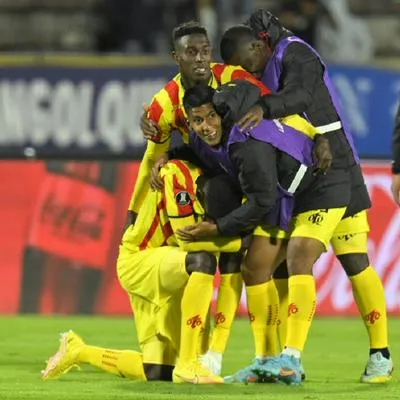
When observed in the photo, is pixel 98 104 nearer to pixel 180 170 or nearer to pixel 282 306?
pixel 282 306

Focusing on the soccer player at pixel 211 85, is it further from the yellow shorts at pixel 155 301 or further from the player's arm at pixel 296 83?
the yellow shorts at pixel 155 301

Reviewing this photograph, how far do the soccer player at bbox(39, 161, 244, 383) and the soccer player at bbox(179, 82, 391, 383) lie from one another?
0.16 m

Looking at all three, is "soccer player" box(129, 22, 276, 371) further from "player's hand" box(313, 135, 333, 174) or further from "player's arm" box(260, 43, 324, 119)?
"player's hand" box(313, 135, 333, 174)

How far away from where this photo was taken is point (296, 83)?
9.02 m

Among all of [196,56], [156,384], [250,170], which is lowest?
[156,384]

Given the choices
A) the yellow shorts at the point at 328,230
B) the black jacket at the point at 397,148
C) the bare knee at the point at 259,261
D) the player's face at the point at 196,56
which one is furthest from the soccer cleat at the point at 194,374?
the black jacket at the point at 397,148

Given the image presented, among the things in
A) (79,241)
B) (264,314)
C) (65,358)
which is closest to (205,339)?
(264,314)

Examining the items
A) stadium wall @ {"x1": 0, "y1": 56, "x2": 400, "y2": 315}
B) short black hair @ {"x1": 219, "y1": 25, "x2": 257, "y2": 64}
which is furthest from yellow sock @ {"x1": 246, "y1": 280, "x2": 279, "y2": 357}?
stadium wall @ {"x1": 0, "y1": 56, "x2": 400, "y2": 315}

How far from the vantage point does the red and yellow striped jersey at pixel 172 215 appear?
9.06 meters

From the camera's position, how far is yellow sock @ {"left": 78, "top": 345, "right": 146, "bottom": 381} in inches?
370

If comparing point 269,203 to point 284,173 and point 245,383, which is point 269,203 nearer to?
point 284,173

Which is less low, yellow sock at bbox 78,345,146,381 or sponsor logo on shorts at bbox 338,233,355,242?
sponsor logo on shorts at bbox 338,233,355,242

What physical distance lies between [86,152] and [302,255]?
772 centimetres

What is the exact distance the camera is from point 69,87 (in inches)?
666
